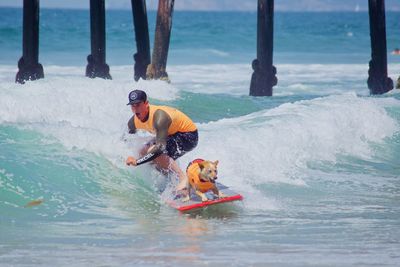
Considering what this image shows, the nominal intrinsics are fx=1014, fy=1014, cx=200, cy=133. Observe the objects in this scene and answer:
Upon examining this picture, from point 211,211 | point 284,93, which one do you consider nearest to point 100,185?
point 211,211

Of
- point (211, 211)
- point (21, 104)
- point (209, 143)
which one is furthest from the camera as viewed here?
point (21, 104)

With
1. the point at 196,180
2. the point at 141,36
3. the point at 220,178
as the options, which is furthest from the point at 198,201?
the point at 141,36

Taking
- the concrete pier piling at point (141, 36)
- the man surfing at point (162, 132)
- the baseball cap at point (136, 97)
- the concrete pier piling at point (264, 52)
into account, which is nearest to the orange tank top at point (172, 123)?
the man surfing at point (162, 132)

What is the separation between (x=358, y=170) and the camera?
38.4ft

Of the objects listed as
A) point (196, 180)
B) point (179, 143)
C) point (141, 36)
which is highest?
point (141, 36)

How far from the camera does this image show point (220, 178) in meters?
10.3

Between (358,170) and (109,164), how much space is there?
10.6 feet

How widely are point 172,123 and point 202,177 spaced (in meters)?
0.65

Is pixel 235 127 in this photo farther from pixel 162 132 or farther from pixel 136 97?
pixel 136 97

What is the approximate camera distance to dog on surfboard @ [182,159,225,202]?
8312 millimetres

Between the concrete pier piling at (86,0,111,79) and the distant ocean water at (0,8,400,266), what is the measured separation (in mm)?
1077

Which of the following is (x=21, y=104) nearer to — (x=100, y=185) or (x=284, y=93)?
(x=100, y=185)

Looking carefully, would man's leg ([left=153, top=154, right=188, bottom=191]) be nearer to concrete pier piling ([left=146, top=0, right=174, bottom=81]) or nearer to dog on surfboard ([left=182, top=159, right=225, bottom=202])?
dog on surfboard ([left=182, top=159, right=225, bottom=202])

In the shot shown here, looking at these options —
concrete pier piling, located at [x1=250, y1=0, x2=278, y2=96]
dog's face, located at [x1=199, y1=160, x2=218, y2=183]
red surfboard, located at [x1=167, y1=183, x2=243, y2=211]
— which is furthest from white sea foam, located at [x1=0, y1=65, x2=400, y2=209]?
concrete pier piling, located at [x1=250, y1=0, x2=278, y2=96]
